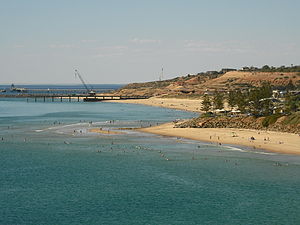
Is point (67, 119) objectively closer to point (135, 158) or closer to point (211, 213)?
point (135, 158)

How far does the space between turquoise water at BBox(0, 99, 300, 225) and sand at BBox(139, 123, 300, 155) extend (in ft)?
12.2

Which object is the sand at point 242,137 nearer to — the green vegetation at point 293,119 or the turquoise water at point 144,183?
the turquoise water at point 144,183

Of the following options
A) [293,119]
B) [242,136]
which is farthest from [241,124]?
[242,136]

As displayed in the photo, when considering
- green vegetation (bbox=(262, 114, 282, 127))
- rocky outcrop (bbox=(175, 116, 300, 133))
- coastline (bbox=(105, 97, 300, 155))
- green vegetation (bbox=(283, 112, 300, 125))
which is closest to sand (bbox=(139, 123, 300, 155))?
coastline (bbox=(105, 97, 300, 155))

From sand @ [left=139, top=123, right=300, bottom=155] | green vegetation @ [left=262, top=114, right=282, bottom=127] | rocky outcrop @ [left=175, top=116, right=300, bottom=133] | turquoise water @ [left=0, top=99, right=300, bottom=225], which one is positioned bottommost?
turquoise water @ [left=0, top=99, right=300, bottom=225]

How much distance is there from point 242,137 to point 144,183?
36.0 m

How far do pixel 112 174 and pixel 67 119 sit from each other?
76712mm

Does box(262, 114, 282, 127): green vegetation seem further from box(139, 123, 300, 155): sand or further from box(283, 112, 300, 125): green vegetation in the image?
box(139, 123, 300, 155): sand

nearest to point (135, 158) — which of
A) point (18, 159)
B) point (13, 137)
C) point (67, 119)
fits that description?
point (18, 159)

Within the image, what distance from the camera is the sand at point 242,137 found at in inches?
3022

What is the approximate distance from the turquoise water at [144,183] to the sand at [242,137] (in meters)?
3.73

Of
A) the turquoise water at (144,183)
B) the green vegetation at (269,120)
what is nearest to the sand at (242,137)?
the turquoise water at (144,183)

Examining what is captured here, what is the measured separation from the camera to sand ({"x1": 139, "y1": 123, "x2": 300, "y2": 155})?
252 ft

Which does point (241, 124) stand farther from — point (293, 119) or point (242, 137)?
point (242, 137)
